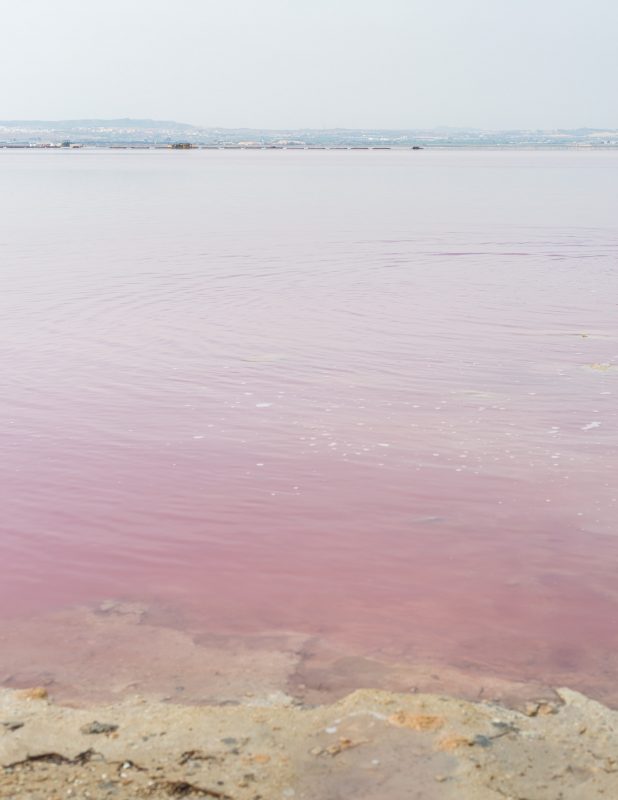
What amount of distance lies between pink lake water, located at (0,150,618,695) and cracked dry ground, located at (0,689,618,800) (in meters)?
0.73

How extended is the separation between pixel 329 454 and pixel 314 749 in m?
5.15

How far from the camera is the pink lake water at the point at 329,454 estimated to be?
7020 mm

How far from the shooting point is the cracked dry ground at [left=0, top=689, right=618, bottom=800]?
473 centimetres

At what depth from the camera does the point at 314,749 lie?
508 cm

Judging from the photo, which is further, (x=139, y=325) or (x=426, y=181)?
(x=426, y=181)

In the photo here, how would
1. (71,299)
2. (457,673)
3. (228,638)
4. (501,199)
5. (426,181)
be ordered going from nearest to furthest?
(457,673), (228,638), (71,299), (501,199), (426,181)

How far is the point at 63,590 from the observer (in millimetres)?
7254

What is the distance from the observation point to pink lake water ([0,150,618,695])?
702 cm

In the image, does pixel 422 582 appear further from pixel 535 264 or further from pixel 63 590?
pixel 535 264

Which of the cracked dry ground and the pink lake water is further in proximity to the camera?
the pink lake water

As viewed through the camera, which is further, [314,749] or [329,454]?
[329,454]

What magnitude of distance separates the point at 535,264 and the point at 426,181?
40428 mm

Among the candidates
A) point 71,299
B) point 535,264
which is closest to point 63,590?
point 71,299

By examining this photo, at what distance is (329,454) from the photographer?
10094 mm
